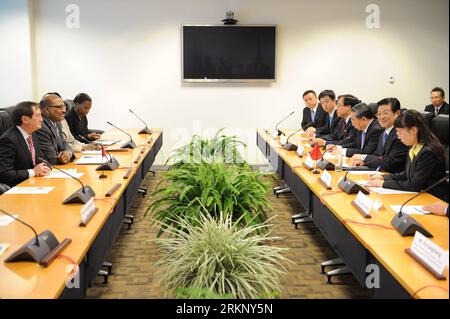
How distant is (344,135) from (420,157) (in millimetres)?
2260

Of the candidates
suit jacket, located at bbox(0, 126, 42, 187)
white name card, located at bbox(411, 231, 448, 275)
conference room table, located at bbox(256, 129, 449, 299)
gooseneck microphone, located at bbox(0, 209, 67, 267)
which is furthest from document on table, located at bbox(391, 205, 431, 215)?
suit jacket, located at bbox(0, 126, 42, 187)

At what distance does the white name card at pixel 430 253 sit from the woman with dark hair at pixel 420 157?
1.04 meters

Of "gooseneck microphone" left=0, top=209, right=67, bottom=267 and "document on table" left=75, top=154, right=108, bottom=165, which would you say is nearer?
"gooseneck microphone" left=0, top=209, right=67, bottom=267

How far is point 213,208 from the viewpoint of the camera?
10.7ft

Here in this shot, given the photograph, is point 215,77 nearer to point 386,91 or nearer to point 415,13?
point 386,91

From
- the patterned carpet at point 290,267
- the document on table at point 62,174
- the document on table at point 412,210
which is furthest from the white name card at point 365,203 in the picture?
the document on table at point 62,174

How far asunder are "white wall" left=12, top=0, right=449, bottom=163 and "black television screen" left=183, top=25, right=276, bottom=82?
5.3 inches

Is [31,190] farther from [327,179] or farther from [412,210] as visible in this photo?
[412,210]

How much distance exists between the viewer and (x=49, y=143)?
13.3ft

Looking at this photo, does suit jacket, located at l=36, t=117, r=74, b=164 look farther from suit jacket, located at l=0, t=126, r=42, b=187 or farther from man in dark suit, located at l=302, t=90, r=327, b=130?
man in dark suit, located at l=302, t=90, r=327, b=130

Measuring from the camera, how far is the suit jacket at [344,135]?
5.01m

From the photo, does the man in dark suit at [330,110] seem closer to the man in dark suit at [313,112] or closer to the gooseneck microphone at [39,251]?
the man in dark suit at [313,112]

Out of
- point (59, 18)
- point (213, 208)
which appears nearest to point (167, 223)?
point (213, 208)

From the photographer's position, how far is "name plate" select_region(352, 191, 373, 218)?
2584 millimetres
